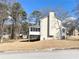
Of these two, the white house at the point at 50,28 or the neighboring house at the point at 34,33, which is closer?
the white house at the point at 50,28

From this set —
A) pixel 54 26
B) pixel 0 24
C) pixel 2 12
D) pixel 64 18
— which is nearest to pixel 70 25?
pixel 64 18

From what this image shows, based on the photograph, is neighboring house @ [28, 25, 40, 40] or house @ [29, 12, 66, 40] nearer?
house @ [29, 12, 66, 40]

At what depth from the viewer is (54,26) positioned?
65.2 m

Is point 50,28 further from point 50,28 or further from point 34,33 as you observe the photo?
point 34,33

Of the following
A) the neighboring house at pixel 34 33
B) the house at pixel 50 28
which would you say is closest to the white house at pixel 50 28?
the house at pixel 50 28

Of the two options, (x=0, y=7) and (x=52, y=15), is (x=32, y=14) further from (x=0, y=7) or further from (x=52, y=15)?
(x=0, y=7)


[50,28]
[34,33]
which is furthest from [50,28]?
[34,33]

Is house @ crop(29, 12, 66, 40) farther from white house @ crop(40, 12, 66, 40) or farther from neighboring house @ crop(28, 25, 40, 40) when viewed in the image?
neighboring house @ crop(28, 25, 40, 40)

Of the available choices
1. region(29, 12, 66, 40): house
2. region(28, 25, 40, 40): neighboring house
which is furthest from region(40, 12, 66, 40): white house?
region(28, 25, 40, 40): neighboring house

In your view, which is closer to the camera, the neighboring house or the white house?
the white house

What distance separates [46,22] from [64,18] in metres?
12.3

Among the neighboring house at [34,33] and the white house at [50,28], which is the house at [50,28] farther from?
the neighboring house at [34,33]

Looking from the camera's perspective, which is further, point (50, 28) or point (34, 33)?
point (34, 33)

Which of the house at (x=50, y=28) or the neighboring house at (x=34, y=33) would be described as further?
the neighboring house at (x=34, y=33)
